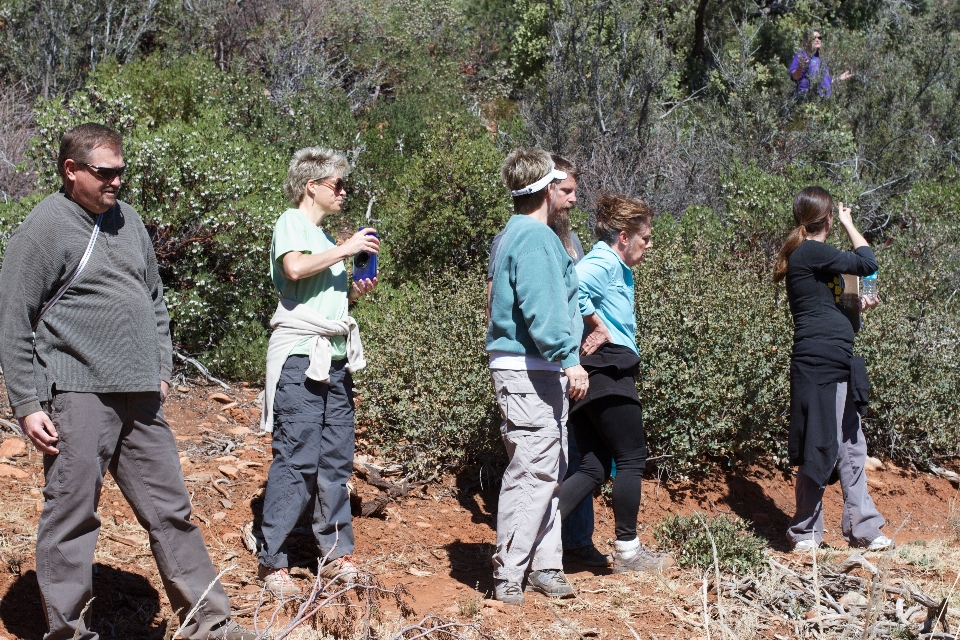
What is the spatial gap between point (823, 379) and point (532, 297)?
6.20ft

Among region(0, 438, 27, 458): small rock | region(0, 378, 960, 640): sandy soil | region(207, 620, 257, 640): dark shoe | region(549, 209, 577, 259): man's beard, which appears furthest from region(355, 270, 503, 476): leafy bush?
region(207, 620, 257, 640): dark shoe

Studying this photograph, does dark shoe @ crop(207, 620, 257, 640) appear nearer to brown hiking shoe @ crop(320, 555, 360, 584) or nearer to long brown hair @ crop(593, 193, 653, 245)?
brown hiking shoe @ crop(320, 555, 360, 584)

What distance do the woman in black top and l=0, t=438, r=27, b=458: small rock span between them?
3887 millimetres

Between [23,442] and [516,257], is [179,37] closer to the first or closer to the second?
[23,442]

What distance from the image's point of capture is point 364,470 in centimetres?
522

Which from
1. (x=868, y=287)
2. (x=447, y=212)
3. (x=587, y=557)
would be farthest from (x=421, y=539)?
(x=447, y=212)

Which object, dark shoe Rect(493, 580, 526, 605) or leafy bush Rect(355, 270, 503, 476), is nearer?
dark shoe Rect(493, 580, 526, 605)

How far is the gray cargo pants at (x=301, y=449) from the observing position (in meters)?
3.75

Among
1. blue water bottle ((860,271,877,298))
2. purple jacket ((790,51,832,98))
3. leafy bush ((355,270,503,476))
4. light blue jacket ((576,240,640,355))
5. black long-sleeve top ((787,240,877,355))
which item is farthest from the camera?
purple jacket ((790,51,832,98))

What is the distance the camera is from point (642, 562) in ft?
13.5

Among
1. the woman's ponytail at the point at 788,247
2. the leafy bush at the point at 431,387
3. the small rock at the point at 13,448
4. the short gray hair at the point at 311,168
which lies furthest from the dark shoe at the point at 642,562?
the small rock at the point at 13,448

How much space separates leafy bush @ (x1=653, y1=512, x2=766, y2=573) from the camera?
3.91m

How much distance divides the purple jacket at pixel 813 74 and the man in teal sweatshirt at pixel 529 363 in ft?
27.4

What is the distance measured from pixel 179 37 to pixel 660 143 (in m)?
6.00
